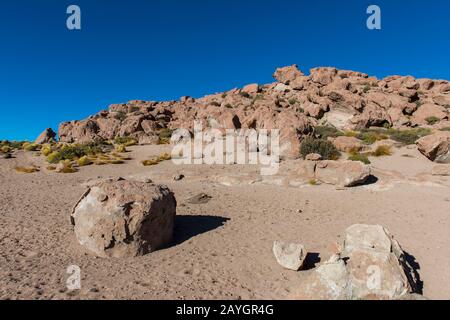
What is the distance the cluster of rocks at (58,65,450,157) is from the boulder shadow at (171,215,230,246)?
11616 millimetres

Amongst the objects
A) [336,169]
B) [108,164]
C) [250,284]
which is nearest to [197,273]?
[250,284]

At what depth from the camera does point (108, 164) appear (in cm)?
2039

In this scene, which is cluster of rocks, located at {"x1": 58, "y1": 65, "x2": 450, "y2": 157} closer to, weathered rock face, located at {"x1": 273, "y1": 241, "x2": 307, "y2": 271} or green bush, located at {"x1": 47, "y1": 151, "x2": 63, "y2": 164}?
green bush, located at {"x1": 47, "y1": 151, "x2": 63, "y2": 164}

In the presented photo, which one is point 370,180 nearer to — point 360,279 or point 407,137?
point 360,279

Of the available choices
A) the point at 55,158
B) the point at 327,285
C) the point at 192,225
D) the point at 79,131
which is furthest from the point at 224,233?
the point at 79,131

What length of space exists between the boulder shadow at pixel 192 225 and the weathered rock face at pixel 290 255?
249 centimetres

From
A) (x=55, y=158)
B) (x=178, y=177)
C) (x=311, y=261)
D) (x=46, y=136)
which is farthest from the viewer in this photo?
(x=46, y=136)

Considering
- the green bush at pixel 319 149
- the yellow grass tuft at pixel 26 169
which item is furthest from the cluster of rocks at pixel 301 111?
the yellow grass tuft at pixel 26 169

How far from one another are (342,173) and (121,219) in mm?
10510

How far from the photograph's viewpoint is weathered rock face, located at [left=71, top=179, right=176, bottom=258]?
6.71 m

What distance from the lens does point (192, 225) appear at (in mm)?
9031

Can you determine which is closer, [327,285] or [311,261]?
[327,285]

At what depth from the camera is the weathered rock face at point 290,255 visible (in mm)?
6477
